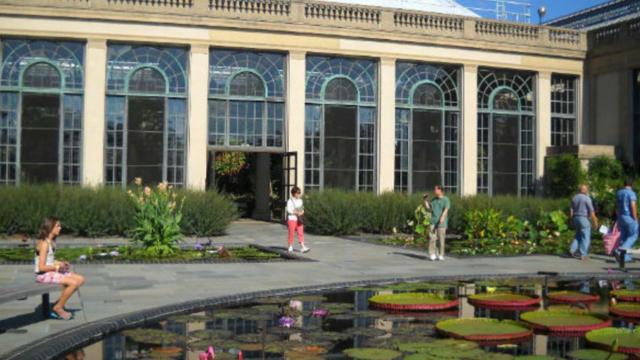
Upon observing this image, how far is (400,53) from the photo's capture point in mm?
30453

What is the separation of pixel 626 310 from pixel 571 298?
1.28 m

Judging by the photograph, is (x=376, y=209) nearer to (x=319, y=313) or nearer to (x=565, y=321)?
(x=319, y=313)

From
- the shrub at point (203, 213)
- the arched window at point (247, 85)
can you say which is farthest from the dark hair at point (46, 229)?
the arched window at point (247, 85)

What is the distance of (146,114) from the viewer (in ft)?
91.1

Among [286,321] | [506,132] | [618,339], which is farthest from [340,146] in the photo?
[618,339]

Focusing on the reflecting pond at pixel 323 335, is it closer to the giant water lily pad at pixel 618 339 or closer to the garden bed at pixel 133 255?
the giant water lily pad at pixel 618 339

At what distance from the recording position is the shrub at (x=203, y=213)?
2450 cm

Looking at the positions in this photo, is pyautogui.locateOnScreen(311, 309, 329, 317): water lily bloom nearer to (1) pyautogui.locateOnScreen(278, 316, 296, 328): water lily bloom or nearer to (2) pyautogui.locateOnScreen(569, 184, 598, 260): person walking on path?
(1) pyautogui.locateOnScreen(278, 316, 296, 328): water lily bloom

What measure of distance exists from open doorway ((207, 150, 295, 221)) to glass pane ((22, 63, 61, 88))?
638 centimetres

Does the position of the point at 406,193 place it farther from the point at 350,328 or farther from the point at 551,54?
the point at 350,328

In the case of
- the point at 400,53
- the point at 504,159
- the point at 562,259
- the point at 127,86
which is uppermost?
the point at 400,53

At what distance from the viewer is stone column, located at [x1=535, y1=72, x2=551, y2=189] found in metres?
32.5

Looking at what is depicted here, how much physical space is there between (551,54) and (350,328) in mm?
27052

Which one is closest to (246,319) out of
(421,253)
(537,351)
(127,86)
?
(537,351)
